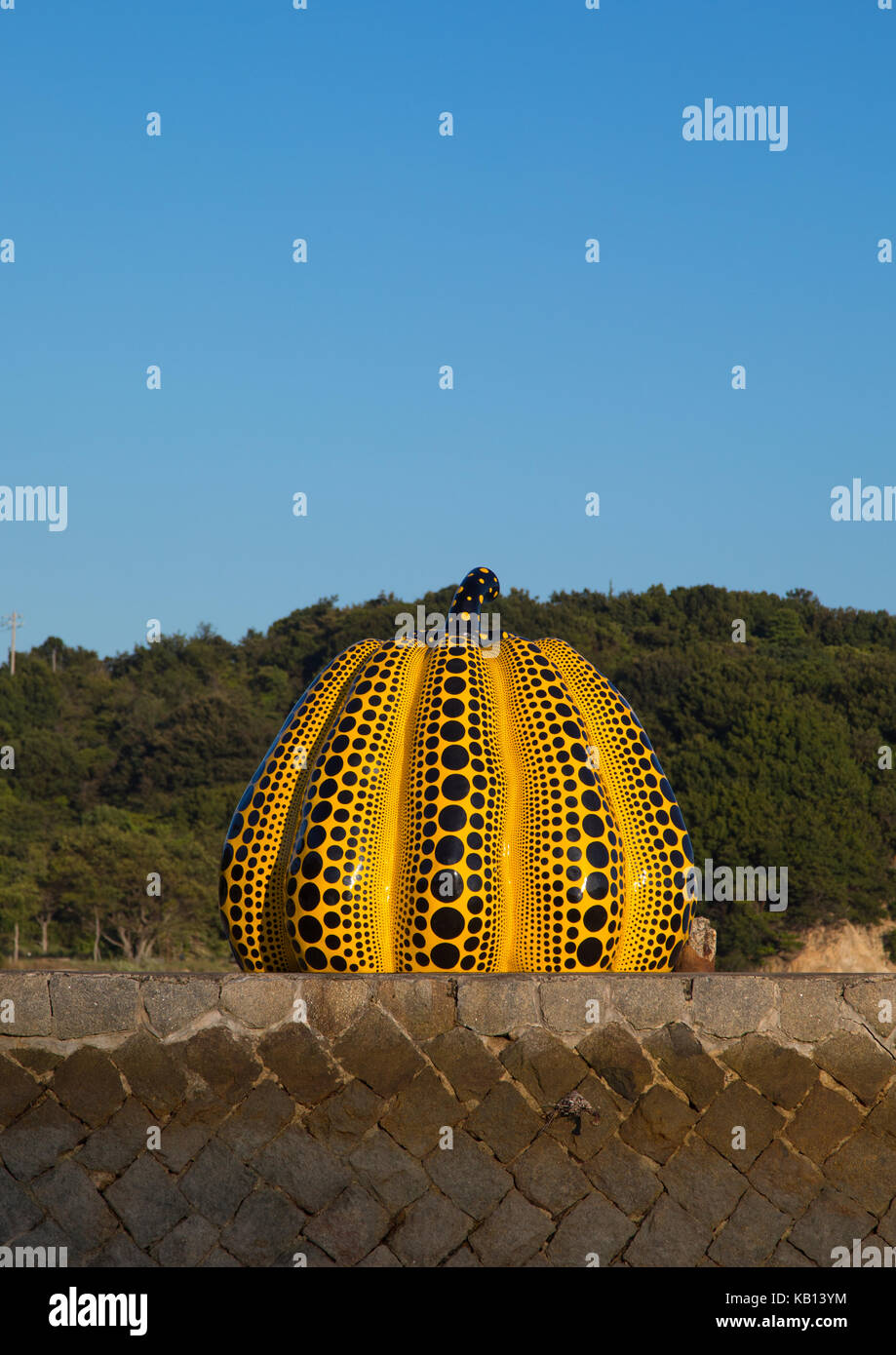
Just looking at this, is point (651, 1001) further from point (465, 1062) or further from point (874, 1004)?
point (874, 1004)

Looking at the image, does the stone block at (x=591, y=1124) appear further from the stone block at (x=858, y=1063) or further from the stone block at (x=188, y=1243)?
the stone block at (x=188, y=1243)

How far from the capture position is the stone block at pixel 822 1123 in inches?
238

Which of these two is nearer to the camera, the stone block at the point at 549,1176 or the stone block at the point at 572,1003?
the stone block at the point at 549,1176

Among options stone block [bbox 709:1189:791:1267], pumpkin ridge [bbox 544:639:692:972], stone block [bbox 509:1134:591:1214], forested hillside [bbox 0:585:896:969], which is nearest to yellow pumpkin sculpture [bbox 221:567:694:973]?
pumpkin ridge [bbox 544:639:692:972]

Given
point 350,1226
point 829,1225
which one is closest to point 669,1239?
point 829,1225

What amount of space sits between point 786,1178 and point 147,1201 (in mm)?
2594

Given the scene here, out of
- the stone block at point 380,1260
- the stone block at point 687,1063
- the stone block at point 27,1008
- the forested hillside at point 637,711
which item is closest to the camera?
the stone block at point 380,1260

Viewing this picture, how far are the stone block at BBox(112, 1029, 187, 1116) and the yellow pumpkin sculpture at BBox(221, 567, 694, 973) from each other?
2.74 ft

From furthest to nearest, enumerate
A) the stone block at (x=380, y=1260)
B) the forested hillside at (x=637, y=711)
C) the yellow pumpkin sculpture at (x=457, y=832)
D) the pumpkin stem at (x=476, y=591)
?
the forested hillside at (x=637, y=711)
the pumpkin stem at (x=476, y=591)
the yellow pumpkin sculpture at (x=457, y=832)
the stone block at (x=380, y=1260)

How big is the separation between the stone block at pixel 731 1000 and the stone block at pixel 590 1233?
2.76 feet

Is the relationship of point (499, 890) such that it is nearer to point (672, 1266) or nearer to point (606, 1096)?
point (606, 1096)

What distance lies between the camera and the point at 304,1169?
233 inches

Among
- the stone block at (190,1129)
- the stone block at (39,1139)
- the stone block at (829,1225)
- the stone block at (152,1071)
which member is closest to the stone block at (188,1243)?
the stone block at (190,1129)

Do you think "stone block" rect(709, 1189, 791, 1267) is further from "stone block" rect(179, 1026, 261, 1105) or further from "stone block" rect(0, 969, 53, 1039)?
"stone block" rect(0, 969, 53, 1039)
